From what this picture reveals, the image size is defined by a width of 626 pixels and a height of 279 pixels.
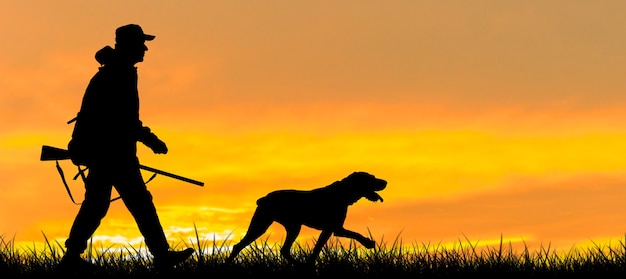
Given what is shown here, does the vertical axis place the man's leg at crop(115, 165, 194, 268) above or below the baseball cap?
below

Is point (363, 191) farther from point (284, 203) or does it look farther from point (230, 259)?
point (230, 259)

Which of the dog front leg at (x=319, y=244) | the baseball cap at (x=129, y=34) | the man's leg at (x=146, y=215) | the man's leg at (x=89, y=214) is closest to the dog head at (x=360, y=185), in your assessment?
the dog front leg at (x=319, y=244)

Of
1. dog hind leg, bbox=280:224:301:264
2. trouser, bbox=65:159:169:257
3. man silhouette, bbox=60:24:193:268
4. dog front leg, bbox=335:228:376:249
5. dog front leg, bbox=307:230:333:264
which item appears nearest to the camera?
man silhouette, bbox=60:24:193:268

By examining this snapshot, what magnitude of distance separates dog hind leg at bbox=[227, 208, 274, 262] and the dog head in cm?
80

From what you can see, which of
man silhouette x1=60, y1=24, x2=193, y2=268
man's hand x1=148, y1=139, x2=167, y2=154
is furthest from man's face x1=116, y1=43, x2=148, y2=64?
man's hand x1=148, y1=139, x2=167, y2=154

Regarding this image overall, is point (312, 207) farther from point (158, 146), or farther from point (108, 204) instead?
point (108, 204)

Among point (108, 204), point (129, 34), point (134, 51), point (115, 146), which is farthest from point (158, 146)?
point (129, 34)

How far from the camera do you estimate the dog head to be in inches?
399

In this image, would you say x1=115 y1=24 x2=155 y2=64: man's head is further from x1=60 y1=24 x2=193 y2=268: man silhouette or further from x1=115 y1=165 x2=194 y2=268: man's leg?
x1=115 y1=165 x2=194 y2=268: man's leg

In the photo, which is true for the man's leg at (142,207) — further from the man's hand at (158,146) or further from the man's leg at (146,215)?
the man's hand at (158,146)

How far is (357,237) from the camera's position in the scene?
10188mm

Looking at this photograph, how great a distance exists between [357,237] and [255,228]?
977 mm

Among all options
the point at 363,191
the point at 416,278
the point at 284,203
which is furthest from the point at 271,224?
the point at 416,278

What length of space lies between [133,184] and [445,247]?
3053 mm
